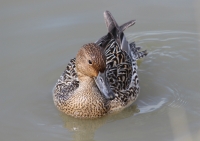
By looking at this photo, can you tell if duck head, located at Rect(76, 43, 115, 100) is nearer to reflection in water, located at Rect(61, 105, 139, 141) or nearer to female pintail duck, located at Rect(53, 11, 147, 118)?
female pintail duck, located at Rect(53, 11, 147, 118)

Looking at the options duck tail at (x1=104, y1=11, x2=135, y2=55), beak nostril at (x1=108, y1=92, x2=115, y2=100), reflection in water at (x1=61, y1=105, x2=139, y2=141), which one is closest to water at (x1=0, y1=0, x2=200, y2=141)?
reflection in water at (x1=61, y1=105, x2=139, y2=141)

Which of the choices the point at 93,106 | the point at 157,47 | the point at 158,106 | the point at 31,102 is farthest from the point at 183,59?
the point at 31,102

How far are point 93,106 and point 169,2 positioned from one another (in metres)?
2.95

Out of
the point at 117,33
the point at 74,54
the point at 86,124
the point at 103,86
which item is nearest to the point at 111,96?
the point at 103,86

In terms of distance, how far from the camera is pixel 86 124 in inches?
267

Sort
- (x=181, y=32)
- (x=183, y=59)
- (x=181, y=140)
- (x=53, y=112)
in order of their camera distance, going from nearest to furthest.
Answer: (x=181, y=140), (x=53, y=112), (x=183, y=59), (x=181, y=32)

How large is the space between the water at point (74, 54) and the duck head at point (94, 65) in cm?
58

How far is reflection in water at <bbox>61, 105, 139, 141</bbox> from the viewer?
6648 mm

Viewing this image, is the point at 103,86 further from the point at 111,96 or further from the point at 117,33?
the point at 117,33

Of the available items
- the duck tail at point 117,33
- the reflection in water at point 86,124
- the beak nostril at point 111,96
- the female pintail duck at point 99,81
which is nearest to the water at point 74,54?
the reflection in water at point 86,124

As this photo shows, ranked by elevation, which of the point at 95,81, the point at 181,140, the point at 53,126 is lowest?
the point at 181,140

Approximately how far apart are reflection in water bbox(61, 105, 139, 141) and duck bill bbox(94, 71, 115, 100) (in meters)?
0.35

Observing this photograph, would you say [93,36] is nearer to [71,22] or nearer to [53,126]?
[71,22]

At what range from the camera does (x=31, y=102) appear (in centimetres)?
713
